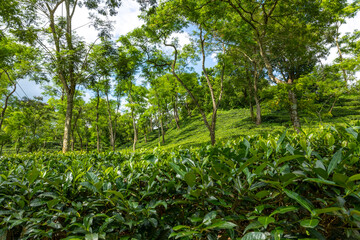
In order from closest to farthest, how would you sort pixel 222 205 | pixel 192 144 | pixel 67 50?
pixel 222 205 < pixel 67 50 < pixel 192 144

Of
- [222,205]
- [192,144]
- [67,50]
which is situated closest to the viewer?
[222,205]

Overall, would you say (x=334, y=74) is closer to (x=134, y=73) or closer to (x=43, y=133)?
(x=134, y=73)

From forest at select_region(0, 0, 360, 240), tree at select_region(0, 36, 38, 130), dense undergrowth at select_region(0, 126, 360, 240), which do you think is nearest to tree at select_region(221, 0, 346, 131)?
forest at select_region(0, 0, 360, 240)

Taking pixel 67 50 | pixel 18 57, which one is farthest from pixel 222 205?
pixel 18 57

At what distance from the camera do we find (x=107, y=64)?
1099cm

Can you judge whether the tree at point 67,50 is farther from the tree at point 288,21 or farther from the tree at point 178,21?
the tree at point 288,21

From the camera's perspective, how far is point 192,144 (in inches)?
607

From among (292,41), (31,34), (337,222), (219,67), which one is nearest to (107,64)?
(31,34)

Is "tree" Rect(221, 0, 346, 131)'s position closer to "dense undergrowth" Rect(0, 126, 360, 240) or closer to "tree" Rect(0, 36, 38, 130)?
"dense undergrowth" Rect(0, 126, 360, 240)

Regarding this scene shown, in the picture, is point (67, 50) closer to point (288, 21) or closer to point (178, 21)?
point (178, 21)

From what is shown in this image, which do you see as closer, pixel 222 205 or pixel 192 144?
pixel 222 205

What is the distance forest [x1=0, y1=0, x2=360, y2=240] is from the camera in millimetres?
941

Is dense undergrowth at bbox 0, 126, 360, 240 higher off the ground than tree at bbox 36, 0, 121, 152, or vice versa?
tree at bbox 36, 0, 121, 152

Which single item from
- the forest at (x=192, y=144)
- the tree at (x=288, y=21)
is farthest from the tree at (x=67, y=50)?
the tree at (x=288, y=21)
